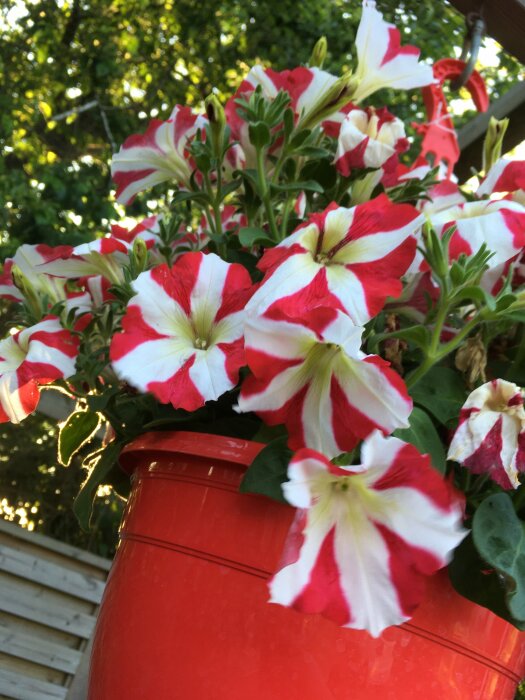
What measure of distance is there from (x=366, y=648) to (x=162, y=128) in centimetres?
42

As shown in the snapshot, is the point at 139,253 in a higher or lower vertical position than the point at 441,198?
lower

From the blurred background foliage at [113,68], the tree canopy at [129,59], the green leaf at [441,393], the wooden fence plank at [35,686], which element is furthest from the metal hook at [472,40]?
the blurred background foliage at [113,68]

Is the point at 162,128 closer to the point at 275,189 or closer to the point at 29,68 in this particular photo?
the point at 275,189

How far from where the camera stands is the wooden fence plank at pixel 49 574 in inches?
87.0

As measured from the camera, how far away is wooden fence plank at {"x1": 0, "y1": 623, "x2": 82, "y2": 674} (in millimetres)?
2105

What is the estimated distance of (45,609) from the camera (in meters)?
2.24

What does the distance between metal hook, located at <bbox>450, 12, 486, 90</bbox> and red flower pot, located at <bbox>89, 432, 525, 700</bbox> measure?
45 cm

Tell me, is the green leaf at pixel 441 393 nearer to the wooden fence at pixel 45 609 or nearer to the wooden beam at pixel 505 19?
the wooden beam at pixel 505 19

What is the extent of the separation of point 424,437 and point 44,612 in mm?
2060

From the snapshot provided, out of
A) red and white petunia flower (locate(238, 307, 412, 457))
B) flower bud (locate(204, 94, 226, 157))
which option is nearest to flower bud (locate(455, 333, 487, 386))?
red and white petunia flower (locate(238, 307, 412, 457))

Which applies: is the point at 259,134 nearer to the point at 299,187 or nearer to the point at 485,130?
the point at 299,187

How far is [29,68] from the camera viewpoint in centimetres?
337

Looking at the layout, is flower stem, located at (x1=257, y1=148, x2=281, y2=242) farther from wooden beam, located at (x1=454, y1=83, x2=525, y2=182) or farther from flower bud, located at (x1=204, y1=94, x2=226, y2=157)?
wooden beam, located at (x1=454, y1=83, x2=525, y2=182)

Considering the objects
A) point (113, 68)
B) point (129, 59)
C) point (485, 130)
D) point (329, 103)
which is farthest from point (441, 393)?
point (129, 59)
